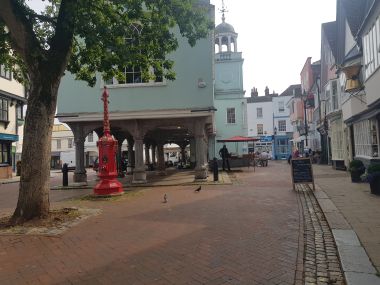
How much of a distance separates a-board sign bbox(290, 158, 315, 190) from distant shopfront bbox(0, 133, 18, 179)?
902 inches

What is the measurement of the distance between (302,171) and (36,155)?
8.74 meters

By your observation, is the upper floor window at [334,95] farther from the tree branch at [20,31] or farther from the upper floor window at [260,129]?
the upper floor window at [260,129]

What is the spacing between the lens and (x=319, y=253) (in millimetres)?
5703

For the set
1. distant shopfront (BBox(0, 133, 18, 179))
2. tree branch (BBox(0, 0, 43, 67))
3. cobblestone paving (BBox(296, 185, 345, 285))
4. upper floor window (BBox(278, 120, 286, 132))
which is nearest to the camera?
cobblestone paving (BBox(296, 185, 345, 285))

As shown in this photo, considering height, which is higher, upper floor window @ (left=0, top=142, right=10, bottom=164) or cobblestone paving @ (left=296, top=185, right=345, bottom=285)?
upper floor window @ (left=0, top=142, right=10, bottom=164)

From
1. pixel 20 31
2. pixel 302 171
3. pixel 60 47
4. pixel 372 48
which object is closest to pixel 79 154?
pixel 60 47

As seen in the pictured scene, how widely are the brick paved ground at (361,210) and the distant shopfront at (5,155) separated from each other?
23.6m

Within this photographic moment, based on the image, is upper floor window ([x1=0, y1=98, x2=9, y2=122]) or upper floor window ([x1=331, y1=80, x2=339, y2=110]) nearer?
upper floor window ([x1=331, y1=80, x2=339, y2=110])

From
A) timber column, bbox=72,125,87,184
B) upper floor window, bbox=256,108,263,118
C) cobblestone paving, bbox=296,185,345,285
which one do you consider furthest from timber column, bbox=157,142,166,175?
upper floor window, bbox=256,108,263,118

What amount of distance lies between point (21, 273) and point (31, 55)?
4.95 meters

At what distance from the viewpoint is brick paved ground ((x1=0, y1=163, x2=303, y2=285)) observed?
4699mm

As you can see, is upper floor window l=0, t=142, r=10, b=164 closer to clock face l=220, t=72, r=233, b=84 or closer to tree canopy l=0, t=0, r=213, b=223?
tree canopy l=0, t=0, r=213, b=223

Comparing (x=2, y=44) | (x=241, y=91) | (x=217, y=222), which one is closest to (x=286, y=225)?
(x=217, y=222)

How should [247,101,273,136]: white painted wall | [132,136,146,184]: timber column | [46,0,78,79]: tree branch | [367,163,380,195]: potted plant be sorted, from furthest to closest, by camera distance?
[247,101,273,136]: white painted wall → [132,136,146,184]: timber column → [367,163,380,195]: potted plant → [46,0,78,79]: tree branch
